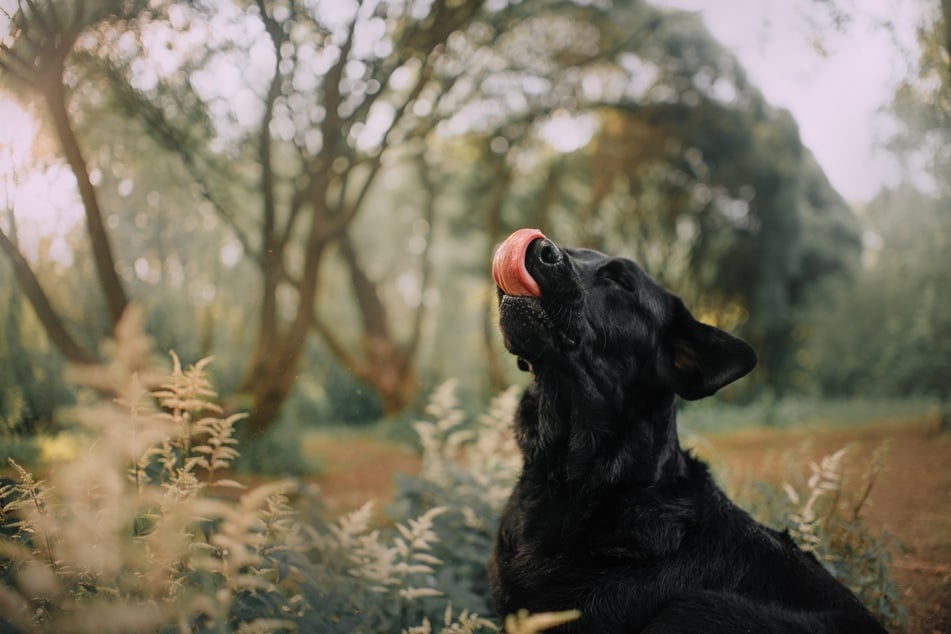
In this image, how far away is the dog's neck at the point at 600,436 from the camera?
2.72m

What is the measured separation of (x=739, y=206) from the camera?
38.9ft

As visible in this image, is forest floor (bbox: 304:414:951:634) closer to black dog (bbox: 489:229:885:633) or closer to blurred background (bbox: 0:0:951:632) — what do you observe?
blurred background (bbox: 0:0:951:632)

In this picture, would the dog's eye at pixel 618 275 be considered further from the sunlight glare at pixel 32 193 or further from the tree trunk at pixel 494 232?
the tree trunk at pixel 494 232

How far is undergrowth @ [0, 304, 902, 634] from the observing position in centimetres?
158

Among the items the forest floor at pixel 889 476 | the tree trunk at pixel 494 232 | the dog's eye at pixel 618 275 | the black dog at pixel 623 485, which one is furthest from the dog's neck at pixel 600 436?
the tree trunk at pixel 494 232

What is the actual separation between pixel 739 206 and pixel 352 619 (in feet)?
37.0

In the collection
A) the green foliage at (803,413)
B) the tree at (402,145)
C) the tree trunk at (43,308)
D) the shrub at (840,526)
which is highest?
the tree at (402,145)

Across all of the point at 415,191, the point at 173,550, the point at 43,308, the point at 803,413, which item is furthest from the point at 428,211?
the point at 173,550

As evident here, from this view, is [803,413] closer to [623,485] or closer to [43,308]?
[623,485]

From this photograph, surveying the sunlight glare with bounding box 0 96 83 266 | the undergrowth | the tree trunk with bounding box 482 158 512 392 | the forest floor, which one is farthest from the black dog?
the tree trunk with bounding box 482 158 512 392

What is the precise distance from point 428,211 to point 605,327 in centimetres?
846

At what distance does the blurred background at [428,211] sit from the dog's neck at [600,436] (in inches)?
21.2

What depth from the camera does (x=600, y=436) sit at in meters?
2.80

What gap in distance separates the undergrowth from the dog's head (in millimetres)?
997
